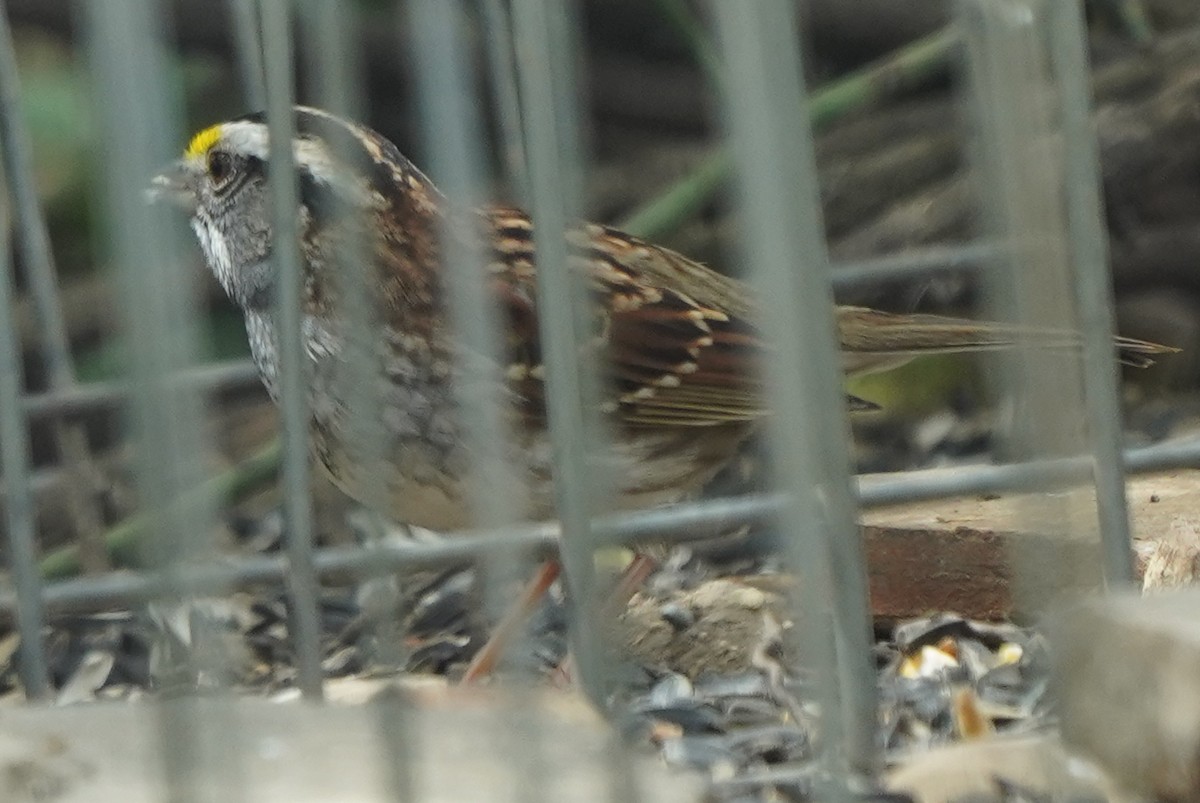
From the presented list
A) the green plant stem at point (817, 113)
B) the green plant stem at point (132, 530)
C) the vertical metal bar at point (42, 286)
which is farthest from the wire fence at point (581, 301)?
the green plant stem at point (817, 113)

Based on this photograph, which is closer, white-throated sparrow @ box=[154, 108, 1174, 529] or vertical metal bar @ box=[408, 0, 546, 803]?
vertical metal bar @ box=[408, 0, 546, 803]

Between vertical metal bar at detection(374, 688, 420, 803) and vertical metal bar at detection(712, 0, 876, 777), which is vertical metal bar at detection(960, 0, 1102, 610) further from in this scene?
vertical metal bar at detection(374, 688, 420, 803)

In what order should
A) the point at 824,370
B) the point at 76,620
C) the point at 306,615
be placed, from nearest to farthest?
the point at 824,370, the point at 306,615, the point at 76,620

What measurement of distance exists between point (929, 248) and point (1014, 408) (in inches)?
116

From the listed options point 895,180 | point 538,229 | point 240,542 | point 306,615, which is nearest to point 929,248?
point 895,180

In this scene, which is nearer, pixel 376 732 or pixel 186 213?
pixel 376 732

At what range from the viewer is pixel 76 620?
10.2ft

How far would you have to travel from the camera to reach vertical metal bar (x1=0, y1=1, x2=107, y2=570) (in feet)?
8.53

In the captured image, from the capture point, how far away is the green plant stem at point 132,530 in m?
3.16

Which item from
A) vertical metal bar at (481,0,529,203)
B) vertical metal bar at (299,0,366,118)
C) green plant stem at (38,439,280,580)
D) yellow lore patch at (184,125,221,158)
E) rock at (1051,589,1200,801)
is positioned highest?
yellow lore patch at (184,125,221,158)

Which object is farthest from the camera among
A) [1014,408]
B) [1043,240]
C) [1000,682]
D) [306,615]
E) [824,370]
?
[1000,682]

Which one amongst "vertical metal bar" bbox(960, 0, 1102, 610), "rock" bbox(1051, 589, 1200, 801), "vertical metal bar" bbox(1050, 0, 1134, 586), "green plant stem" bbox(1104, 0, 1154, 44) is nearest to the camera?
"vertical metal bar" bbox(960, 0, 1102, 610)

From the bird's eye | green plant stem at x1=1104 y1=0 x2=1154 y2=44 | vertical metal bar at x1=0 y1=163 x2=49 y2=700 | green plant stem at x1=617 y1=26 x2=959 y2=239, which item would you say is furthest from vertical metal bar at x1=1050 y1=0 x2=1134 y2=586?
green plant stem at x1=1104 y1=0 x2=1154 y2=44

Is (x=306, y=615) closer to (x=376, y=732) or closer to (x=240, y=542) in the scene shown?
(x=376, y=732)
